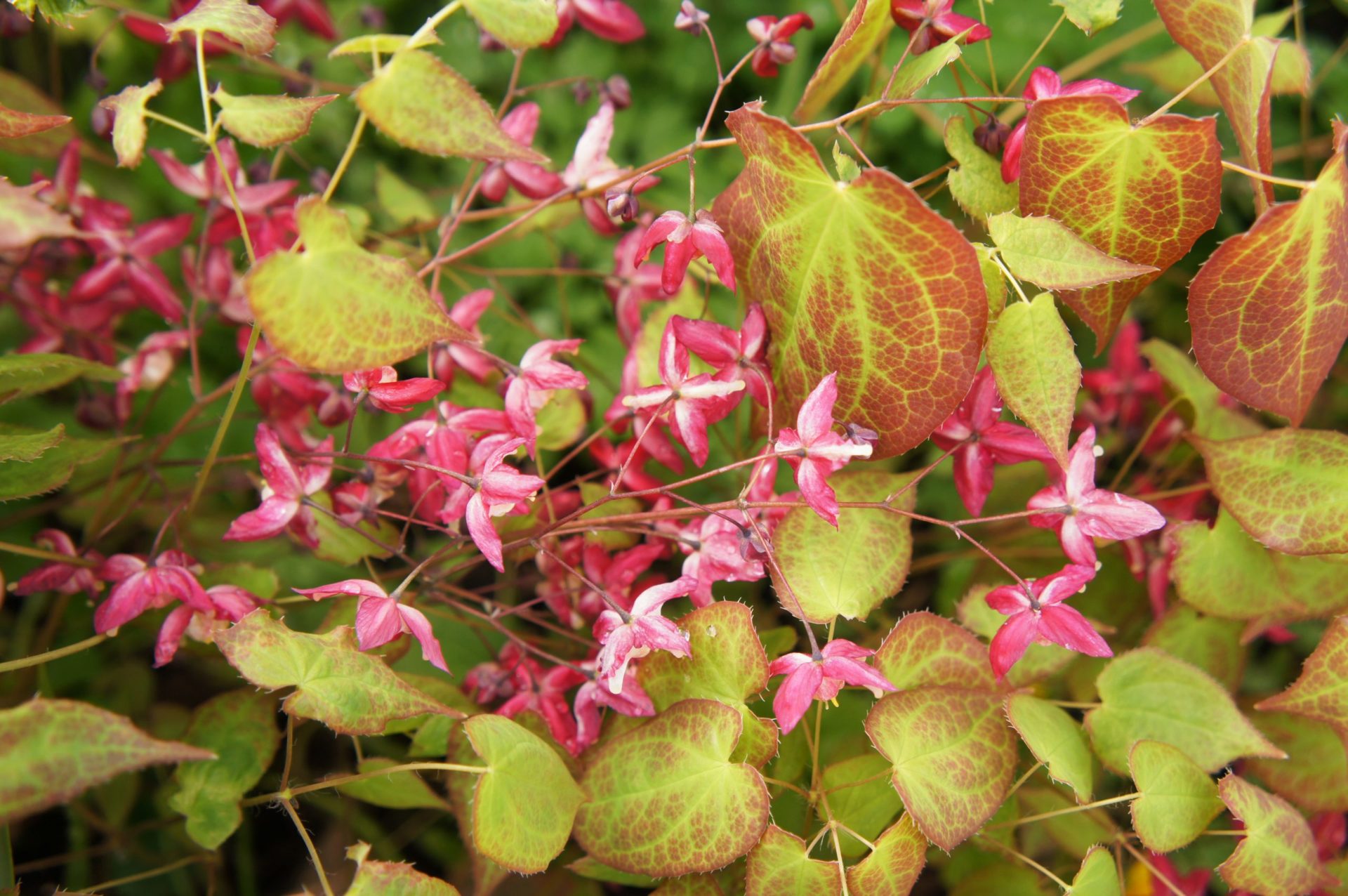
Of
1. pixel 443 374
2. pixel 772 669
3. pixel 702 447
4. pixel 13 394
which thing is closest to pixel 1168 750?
pixel 772 669

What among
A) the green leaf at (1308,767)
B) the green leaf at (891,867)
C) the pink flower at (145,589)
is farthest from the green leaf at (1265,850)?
the pink flower at (145,589)

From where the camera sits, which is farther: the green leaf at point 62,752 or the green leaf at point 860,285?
the green leaf at point 860,285

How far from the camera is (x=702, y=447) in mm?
681

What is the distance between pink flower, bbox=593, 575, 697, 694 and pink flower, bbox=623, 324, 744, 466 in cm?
11

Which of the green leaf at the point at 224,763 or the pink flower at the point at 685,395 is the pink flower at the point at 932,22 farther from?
the green leaf at the point at 224,763

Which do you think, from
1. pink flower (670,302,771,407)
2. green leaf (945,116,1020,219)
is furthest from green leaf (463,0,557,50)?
green leaf (945,116,1020,219)

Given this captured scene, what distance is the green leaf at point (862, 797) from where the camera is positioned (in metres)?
0.71

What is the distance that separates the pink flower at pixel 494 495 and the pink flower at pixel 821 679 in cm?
22

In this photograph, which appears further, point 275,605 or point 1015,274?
point 275,605

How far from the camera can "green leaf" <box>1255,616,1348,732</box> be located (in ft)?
2.20

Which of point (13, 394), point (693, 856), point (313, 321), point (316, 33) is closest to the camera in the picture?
point (313, 321)

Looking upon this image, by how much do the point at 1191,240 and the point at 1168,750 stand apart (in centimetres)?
38

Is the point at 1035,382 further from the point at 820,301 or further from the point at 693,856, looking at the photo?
the point at 693,856

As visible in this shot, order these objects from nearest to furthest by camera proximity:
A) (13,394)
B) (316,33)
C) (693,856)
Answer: (693,856) < (13,394) < (316,33)
